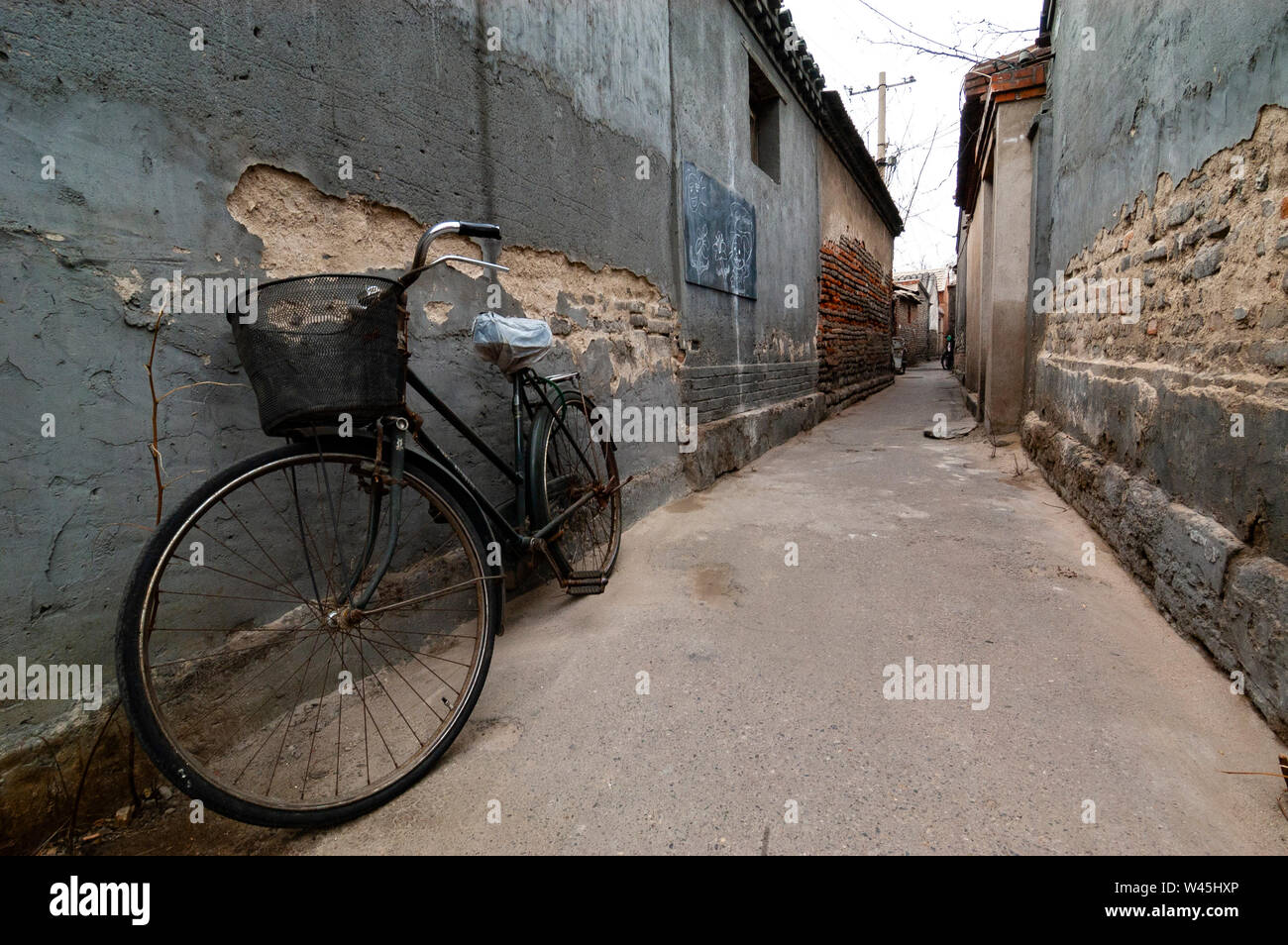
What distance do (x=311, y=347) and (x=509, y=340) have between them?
32.1 inches

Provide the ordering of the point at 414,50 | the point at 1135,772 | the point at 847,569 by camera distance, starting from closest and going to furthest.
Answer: the point at 1135,772 < the point at 414,50 < the point at 847,569

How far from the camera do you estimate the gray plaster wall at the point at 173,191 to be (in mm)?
1287

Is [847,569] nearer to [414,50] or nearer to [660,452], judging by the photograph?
[660,452]

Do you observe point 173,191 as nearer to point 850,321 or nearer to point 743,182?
point 743,182

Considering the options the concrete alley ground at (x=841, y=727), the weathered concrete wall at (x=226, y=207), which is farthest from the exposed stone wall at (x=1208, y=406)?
the weathered concrete wall at (x=226, y=207)

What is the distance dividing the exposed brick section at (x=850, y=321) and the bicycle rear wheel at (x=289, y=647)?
24.0 ft

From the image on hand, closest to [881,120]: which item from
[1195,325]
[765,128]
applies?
[765,128]

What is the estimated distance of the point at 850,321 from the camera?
9.90 meters

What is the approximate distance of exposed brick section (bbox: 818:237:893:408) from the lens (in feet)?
27.7

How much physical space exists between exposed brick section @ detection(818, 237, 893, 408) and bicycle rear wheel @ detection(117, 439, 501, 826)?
732 cm

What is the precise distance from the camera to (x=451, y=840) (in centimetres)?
134

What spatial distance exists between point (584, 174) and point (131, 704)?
2.97m

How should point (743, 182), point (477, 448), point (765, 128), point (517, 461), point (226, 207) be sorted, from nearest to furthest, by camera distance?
1. point (226, 207)
2. point (477, 448)
3. point (517, 461)
4. point (743, 182)
5. point (765, 128)
